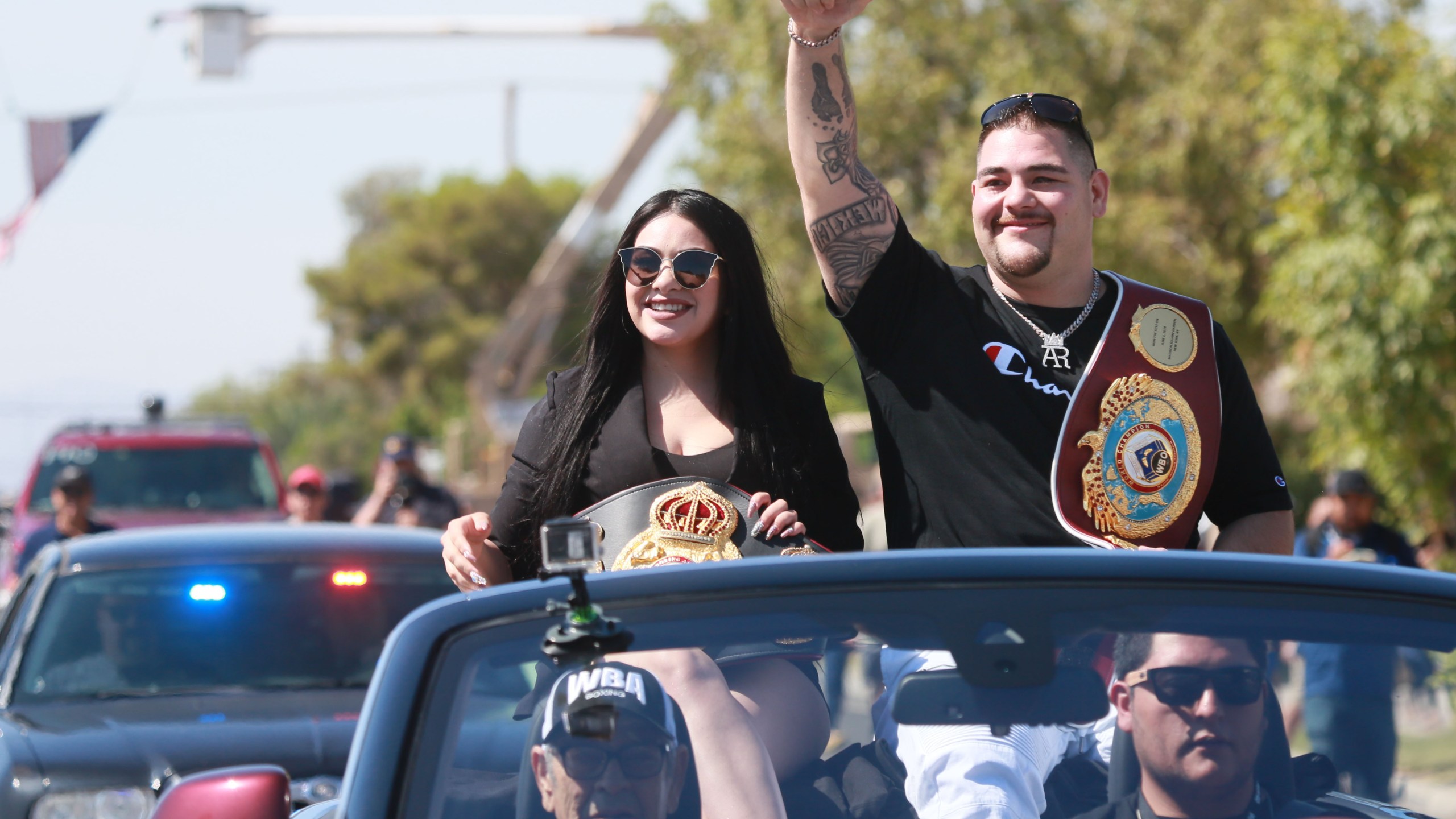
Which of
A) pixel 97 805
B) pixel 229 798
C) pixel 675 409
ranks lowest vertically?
pixel 97 805

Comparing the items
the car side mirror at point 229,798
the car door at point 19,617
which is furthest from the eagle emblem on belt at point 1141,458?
the car door at point 19,617

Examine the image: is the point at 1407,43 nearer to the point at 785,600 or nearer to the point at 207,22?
the point at 785,600

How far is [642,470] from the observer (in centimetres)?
303

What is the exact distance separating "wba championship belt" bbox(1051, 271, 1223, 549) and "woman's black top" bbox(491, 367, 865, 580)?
467 millimetres

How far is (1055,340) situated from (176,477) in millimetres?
9704

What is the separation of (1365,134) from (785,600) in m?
8.84

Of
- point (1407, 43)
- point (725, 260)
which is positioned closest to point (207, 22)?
point (1407, 43)

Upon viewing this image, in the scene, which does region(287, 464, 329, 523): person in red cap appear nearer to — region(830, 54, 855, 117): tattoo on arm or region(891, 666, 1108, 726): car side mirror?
region(830, 54, 855, 117): tattoo on arm

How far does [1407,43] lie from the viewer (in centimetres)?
1005

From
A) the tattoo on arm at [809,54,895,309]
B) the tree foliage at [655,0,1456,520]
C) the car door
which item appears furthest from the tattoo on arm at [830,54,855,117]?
the tree foliage at [655,0,1456,520]

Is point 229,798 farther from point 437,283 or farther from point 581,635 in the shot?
point 437,283

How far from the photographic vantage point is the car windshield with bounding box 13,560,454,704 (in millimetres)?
5031

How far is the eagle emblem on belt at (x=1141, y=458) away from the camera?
2943 mm

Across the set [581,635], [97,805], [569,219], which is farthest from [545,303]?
[581,635]
